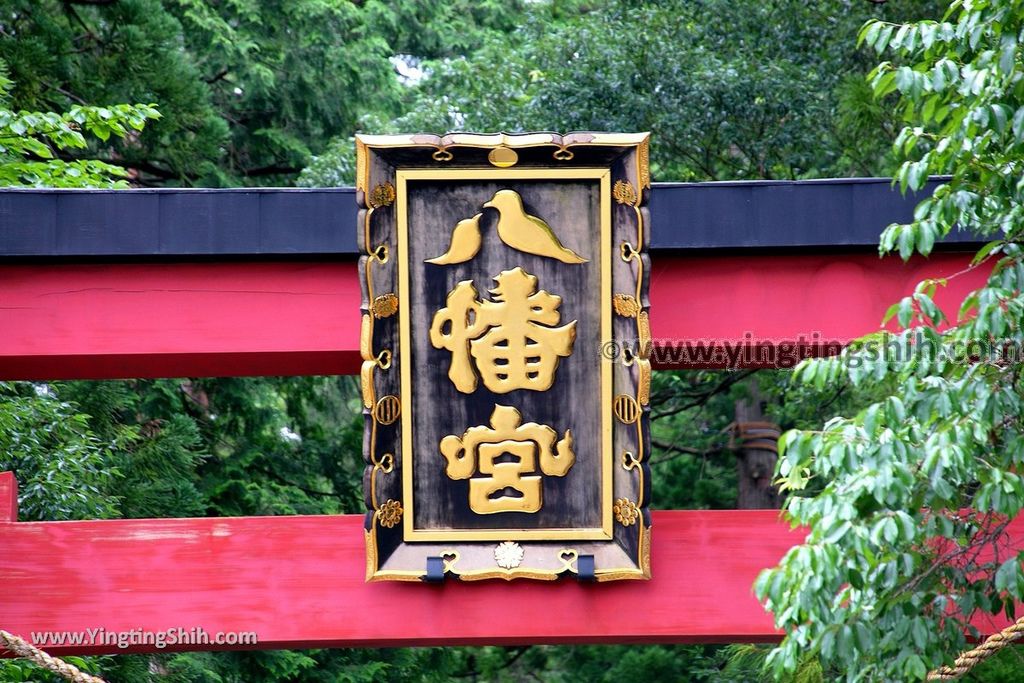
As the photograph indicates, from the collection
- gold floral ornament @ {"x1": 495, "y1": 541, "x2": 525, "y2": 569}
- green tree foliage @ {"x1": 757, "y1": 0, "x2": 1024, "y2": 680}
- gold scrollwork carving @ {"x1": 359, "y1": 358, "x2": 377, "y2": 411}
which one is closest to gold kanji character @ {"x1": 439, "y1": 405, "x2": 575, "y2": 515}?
gold floral ornament @ {"x1": 495, "y1": 541, "x2": 525, "y2": 569}

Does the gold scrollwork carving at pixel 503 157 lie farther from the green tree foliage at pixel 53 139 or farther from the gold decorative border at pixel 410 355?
the green tree foliage at pixel 53 139

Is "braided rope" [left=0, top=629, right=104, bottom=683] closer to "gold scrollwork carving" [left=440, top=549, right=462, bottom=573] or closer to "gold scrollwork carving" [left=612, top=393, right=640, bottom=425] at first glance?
"gold scrollwork carving" [left=440, top=549, right=462, bottom=573]

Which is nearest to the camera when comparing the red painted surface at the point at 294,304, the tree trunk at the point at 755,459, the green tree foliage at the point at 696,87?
the red painted surface at the point at 294,304

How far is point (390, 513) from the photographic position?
439cm

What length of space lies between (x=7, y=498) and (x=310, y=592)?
3.63ft

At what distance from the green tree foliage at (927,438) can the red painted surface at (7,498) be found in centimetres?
262

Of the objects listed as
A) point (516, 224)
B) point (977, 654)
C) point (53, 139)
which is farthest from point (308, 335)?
point (53, 139)

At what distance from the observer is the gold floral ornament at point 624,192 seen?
427 cm

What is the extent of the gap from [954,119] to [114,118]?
464 cm

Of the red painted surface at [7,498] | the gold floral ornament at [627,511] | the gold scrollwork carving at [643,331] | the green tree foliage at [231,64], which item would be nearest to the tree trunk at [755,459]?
the green tree foliage at [231,64]

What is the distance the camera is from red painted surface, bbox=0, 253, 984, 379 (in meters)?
4.65

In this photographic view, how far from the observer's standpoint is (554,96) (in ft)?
31.5

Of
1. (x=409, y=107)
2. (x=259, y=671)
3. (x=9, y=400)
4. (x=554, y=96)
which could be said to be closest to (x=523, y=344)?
(x=9, y=400)

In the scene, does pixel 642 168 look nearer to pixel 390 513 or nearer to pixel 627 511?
pixel 627 511
